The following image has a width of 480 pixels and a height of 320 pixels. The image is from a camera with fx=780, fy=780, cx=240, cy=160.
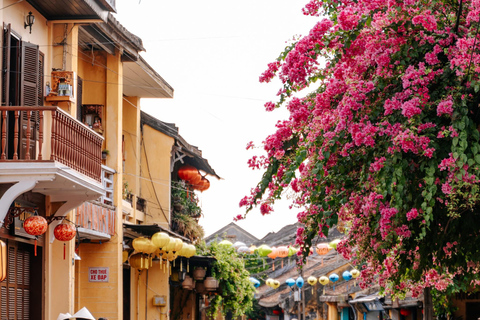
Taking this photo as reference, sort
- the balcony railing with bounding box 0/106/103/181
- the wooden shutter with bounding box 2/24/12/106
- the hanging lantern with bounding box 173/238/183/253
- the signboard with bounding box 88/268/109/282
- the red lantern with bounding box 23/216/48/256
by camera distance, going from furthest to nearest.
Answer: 1. the hanging lantern with bounding box 173/238/183/253
2. the signboard with bounding box 88/268/109/282
3. the wooden shutter with bounding box 2/24/12/106
4. the red lantern with bounding box 23/216/48/256
5. the balcony railing with bounding box 0/106/103/181

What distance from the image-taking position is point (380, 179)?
7.91 metres

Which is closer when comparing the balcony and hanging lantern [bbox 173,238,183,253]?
the balcony

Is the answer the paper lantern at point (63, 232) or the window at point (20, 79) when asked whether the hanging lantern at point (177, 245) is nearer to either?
the paper lantern at point (63, 232)

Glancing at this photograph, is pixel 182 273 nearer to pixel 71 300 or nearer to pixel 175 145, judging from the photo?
pixel 175 145

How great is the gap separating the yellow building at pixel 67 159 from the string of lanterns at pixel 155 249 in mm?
435

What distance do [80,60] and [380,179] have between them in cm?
1181

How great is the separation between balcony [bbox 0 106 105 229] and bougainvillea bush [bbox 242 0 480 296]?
10.6ft

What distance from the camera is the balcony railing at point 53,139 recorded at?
11062 mm

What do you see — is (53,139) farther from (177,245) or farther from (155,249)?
(177,245)

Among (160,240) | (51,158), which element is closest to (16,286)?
(51,158)

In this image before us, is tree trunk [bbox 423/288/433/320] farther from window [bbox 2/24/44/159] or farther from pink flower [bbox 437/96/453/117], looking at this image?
pink flower [bbox 437/96/453/117]

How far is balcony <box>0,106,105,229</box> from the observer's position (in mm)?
10938

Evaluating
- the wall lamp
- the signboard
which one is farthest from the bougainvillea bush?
the signboard

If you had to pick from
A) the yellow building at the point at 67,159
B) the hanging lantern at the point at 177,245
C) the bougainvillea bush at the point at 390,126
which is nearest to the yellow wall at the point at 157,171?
the yellow building at the point at 67,159
